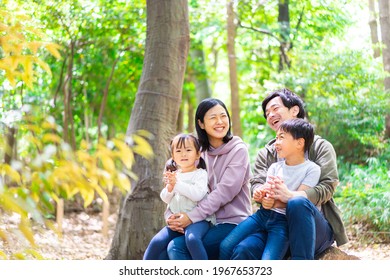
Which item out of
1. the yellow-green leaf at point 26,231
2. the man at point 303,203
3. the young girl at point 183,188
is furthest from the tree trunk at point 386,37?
the yellow-green leaf at point 26,231

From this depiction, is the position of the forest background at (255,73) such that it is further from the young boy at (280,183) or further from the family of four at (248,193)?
the young boy at (280,183)

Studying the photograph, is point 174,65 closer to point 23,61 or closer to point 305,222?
point 305,222

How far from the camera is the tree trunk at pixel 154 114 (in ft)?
10.1

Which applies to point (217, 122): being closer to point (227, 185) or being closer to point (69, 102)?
point (227, 185)

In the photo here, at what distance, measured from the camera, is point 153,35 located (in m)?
3.25

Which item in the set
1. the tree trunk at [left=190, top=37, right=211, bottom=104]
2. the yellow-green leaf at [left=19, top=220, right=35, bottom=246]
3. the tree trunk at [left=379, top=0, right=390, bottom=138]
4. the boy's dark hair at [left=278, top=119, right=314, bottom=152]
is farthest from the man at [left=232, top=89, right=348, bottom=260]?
the tree trunk at [left=190, top=37, right=211, bottom=104]

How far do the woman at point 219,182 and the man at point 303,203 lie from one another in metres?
0.08

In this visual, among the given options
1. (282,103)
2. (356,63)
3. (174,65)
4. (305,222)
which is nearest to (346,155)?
(356,63)

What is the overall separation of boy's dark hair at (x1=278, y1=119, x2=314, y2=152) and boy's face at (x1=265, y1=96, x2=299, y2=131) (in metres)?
0.15

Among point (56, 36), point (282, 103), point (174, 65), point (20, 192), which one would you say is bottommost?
point (20, 192)

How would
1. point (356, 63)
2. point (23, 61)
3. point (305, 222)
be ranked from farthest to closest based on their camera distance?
point (356, 63), point (305, 222), point (23, 61)

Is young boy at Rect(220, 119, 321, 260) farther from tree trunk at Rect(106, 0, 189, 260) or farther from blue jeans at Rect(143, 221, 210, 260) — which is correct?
tree trunk at Rect(106, 0, 189, 260)
